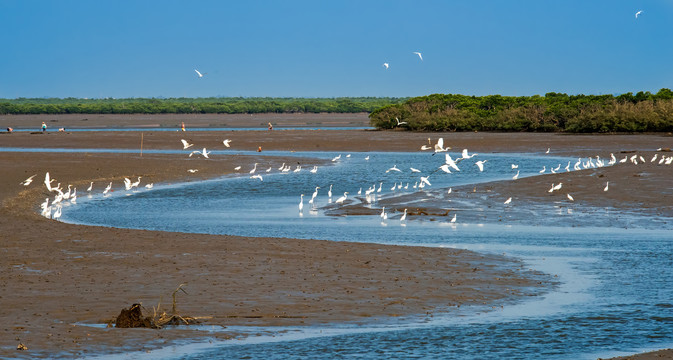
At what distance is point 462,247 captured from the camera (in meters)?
15.4

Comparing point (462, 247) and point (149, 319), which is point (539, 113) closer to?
point (462, 247)

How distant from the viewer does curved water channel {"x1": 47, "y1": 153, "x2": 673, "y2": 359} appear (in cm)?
900

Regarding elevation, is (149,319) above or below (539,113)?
below

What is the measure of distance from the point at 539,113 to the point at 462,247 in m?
48.0

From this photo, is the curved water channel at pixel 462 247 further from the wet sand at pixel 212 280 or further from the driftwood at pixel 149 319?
the driftwood at pixel 149 319

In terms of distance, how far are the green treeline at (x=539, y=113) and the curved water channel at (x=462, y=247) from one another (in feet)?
76.3

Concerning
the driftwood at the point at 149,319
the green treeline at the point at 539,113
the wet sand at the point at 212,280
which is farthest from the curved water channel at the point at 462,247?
the green treeline at the point at 539,113

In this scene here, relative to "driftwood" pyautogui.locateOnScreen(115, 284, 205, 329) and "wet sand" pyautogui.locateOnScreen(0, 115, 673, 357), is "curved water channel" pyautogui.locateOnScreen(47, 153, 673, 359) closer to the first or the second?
"wet sand" pyautogui.locateOnScreen(0, 115, 673, 357)

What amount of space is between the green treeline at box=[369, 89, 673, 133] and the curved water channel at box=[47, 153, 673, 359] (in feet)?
76.3

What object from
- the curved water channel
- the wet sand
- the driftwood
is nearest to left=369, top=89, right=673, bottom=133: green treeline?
the curved water channel

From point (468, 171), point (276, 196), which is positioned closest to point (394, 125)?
point (468, 171)

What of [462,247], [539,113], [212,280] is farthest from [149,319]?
[539,113]

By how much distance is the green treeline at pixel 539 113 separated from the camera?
53625 millimetres

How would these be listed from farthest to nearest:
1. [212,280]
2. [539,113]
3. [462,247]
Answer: [539,113], [462,247], [212,280]
